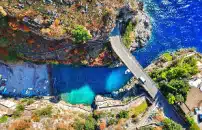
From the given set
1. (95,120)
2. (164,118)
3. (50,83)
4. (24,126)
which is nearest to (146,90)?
(164,118)

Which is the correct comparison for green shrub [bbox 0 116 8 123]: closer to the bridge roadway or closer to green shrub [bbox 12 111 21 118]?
green shrub [bbox 12 111 21 118]

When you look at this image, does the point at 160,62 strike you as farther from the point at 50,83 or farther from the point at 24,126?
the point at 24,126

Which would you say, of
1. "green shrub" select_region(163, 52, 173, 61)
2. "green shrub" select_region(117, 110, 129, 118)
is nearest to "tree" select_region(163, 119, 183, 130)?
"green shrub" select_region(117, 110, 129, 118)

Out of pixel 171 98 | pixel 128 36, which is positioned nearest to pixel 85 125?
pixel 171 98

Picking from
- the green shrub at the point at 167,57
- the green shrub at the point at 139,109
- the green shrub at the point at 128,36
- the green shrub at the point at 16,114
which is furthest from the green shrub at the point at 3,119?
the green shrub at the point at 167,57

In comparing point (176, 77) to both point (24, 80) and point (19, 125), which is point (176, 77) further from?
point (19, 125)
